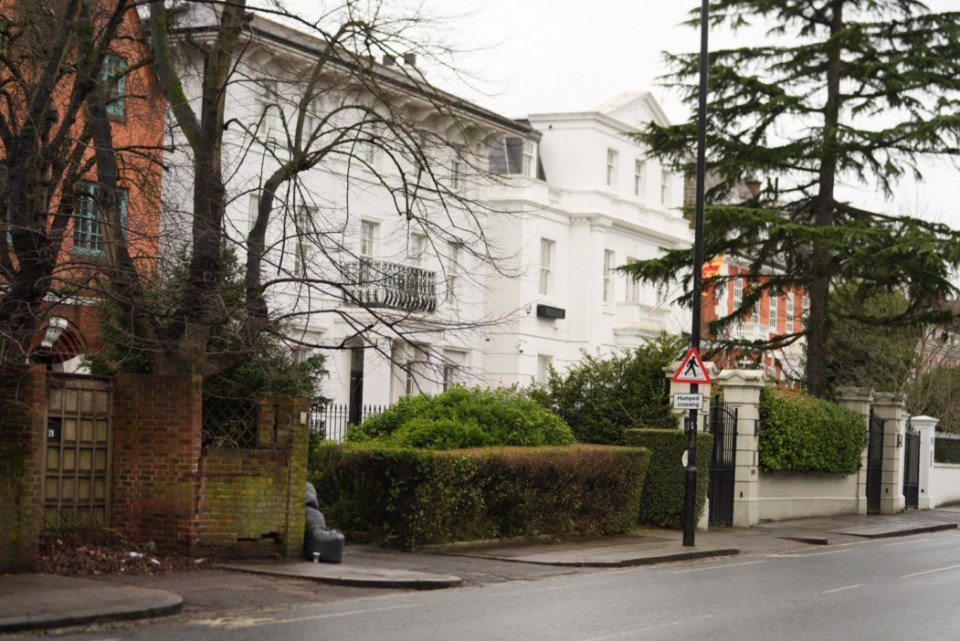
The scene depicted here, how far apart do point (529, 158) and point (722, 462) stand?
2074cm

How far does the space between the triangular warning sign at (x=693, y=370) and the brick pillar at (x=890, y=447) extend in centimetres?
1583

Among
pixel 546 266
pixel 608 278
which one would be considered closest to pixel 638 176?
pixel 608 278

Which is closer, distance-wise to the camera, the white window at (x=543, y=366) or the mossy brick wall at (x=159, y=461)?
the mossy brick wall at (x=159, y=461)

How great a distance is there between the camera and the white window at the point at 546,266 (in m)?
47.7

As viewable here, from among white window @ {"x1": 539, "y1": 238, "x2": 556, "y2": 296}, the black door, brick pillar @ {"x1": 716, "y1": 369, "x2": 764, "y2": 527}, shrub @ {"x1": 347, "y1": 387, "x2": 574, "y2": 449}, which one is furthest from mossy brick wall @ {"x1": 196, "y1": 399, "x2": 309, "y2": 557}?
white window @ {"x1": 539, "y1": 238, "x2": 556, "y2": 296}

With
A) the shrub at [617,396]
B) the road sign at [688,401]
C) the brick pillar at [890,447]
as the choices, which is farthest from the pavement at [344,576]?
the brick pillar at [890,447]

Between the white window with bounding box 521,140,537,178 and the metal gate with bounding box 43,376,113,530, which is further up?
the white window with bounding box 521,140,537,178

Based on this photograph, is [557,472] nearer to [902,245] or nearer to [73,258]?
[73,258]

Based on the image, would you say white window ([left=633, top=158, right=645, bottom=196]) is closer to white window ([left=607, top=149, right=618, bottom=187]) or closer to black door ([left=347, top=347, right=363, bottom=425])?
white window ([left=607, top=149, right=618, bottom=187])

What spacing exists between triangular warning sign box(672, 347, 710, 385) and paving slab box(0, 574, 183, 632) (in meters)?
11.4

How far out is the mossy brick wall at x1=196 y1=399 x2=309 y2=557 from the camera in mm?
16953

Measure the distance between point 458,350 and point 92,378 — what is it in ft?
93.5

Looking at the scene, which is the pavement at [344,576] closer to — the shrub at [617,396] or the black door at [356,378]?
the shrub at [617,396]

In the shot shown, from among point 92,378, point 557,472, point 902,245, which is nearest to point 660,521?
point 557,472
